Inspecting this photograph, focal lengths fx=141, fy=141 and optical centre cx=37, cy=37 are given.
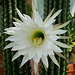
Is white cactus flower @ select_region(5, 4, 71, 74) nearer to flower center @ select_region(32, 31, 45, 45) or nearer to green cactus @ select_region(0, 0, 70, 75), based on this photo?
flower center @ select_region(32, 31, 45, 45)

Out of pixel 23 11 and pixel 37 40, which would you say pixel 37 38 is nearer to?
pixel 37 40

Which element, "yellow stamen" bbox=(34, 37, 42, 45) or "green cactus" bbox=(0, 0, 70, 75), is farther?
"green cactus" bbox=(0, 0, 70, 75)

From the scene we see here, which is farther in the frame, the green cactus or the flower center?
the green cactus

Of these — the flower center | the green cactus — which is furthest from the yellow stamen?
the green cactus

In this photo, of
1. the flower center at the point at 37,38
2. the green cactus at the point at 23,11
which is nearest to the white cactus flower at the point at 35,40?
the flower center at the point at 37,38

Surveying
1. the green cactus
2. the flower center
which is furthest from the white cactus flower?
the green cactus

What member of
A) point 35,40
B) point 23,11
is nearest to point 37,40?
point 35,40

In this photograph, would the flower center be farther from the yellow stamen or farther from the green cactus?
the green cactus

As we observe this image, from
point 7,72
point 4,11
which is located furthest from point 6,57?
point 4,11

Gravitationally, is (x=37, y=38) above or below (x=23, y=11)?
below
